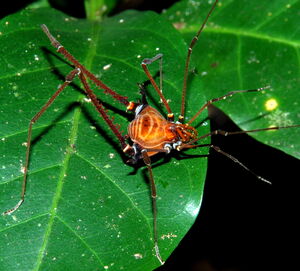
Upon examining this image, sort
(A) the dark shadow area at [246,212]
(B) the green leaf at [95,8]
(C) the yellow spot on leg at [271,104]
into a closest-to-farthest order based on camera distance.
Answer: (C) the yellow spot on leg at [271,104] < (B) the green leaf at [95,8] < (A) the dark shadow area at [246,212]

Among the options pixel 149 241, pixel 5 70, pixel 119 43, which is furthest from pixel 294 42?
pixel 5 70

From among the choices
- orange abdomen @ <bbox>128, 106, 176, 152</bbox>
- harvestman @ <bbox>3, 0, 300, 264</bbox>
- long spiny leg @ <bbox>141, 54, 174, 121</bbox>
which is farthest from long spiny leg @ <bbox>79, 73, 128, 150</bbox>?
long spiny leg @ <bbox>141, 54, 174, 121</bbox>

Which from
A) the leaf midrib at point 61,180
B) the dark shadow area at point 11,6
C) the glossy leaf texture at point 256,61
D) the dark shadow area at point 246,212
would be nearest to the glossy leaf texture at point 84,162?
the leaf midrib at point 61,180

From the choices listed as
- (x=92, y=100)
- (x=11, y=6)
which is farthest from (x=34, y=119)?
(x=11, y=6)

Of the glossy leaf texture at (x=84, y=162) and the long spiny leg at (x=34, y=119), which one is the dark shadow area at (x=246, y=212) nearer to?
the glossy leaf texture at (x=84, y=162)

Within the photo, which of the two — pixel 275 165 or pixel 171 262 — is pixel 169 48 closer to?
pixel 275 165

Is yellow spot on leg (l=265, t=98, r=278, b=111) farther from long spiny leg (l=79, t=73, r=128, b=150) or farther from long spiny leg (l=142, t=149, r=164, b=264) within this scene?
long spiny leg (l=79, t=73, r=128, b=150)

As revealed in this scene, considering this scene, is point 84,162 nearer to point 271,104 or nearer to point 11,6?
point 271,104
